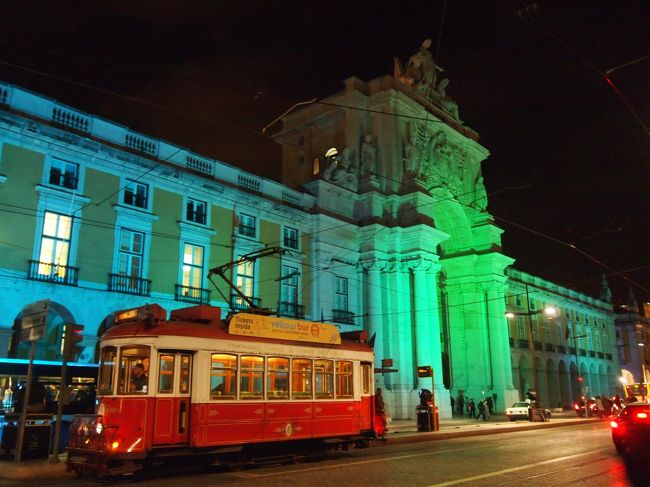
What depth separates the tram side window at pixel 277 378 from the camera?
1379cm

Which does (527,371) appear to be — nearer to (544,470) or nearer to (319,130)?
(319,130)

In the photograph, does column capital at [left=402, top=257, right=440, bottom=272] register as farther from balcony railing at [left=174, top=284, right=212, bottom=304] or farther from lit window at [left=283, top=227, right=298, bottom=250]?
balcony railing at [left=174, top=284, right=212, bottom=304]

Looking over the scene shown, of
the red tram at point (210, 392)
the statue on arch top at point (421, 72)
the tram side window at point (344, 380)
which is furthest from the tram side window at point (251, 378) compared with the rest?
the statue on arch top at point (421, 72)

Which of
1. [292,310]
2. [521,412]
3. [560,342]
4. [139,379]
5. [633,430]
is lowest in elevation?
[521,412]

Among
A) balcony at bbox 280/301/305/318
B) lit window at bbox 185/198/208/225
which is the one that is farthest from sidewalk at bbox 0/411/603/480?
lit window at bbox 185/198/208/225

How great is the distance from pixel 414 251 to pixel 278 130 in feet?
56.5

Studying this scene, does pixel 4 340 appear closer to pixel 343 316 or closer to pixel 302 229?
pixel 302 229

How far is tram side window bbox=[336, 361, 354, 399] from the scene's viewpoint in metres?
15.5

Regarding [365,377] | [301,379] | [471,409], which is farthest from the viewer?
[471,409]

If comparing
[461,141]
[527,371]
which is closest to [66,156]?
[461,141]

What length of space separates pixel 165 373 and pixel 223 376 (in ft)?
Answer: 4.55

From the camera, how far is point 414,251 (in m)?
35.5

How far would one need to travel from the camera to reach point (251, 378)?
44.1ft

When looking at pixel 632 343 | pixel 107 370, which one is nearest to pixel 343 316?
pixel 107 370
